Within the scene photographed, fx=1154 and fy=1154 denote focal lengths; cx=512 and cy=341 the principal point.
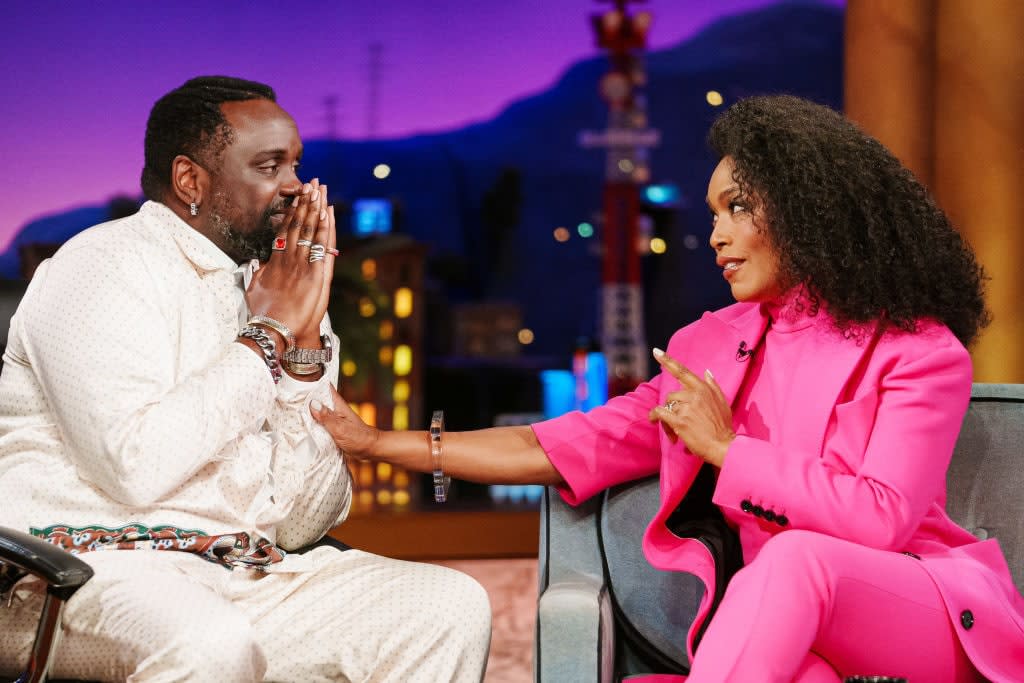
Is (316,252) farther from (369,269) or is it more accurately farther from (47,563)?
(369,269)

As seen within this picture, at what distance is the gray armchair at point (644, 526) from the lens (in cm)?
217

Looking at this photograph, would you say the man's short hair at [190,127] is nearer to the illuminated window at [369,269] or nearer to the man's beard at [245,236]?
the man's beard at [245,236]

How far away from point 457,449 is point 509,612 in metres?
1.92

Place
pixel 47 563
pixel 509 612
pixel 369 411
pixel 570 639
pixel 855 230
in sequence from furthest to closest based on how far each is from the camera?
1. pixel 369 411
2. pixel 509 612
3. pixel 855 230
4. pixel 570 639
5. pixel 47 563

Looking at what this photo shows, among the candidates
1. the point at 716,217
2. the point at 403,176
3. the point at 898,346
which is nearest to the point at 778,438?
the point at 898,346

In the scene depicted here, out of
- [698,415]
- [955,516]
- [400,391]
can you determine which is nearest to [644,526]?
[698,415]

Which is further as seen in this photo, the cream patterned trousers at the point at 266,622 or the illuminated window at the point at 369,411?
the illuminated window at the point at 369,411

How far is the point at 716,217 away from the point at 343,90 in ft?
14.4

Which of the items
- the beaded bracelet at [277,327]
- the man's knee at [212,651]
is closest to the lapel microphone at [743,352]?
the beaded bracelet at [277,327]

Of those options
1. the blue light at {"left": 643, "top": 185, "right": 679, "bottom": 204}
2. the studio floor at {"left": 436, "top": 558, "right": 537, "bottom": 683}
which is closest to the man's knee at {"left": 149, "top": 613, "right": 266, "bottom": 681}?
the studio floor at {"left": 436, "top": 558, "right": 537, "bottom": 683}

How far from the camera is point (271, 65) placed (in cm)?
615

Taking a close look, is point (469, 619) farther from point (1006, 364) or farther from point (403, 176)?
point (403, 176)

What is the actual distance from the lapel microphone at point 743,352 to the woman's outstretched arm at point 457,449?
1.37ft

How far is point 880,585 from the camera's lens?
181 cm
